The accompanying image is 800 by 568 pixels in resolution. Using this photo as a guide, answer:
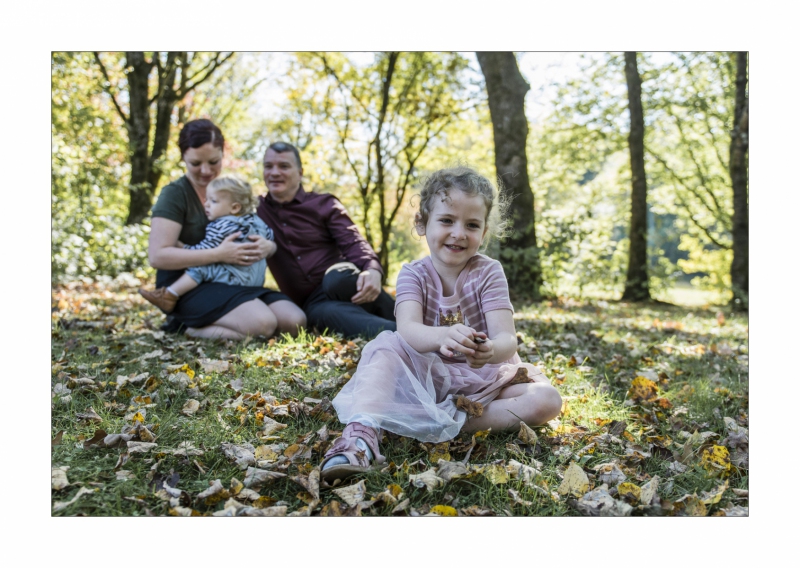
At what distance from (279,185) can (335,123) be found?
7.50 meters

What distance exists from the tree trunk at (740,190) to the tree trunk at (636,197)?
1.58 metres

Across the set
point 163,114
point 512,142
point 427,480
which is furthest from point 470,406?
point 163,114

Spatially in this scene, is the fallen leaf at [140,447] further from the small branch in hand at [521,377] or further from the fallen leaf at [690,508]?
the fallen leaf at [690,508]

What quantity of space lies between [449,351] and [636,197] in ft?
34.2

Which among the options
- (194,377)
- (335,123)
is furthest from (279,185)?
(335,123)

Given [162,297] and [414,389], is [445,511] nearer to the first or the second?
[414,389]

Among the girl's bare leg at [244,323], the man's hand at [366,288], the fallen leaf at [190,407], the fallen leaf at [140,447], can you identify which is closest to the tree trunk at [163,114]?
the girl's bare leg at [244,323]

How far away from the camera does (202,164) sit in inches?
181

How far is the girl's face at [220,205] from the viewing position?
15.1ft

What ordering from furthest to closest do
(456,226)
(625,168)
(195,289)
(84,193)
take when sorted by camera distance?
(625,168) < (84,193) < (195,289) < (456,226)

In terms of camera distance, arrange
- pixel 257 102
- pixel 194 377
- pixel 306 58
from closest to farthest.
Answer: pixel 194 377, pixel 306 58, pixel 257 102

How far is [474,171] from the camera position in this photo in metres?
2.76

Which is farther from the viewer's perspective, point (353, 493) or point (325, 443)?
point (325, 443)

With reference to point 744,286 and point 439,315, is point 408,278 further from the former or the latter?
point 744,286
